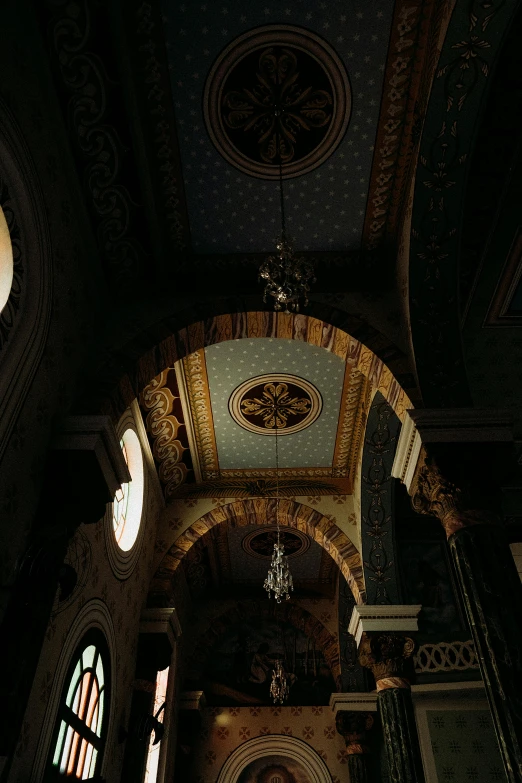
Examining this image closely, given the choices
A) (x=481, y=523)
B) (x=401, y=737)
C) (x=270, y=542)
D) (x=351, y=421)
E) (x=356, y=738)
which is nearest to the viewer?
(x=481, y=523)

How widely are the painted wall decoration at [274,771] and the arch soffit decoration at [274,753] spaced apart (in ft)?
0.26

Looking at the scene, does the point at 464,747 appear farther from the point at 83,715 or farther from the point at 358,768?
the point at 83,715

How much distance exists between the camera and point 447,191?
15.4 ft

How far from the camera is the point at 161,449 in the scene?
7.87 metres

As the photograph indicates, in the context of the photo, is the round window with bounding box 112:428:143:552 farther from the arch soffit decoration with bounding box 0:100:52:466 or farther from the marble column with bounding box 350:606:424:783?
the marble column with bounding box 350:606:424:783

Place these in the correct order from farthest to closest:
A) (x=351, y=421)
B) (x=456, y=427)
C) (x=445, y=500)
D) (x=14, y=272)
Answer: (x=351, y=421) < (x=456, y=427) < (x=445, y=500) < (x=14, y=272)

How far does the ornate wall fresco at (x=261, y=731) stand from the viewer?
1109 cm

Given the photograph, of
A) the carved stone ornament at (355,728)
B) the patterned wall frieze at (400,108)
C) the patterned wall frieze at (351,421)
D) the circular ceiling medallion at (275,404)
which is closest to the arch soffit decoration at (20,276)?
the patterned wall frieze at (400,108)

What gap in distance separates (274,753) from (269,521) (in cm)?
597

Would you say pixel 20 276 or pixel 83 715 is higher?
pixel 20 276

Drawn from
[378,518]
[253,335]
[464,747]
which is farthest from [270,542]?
[253,335]

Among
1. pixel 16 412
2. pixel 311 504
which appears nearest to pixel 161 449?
pixel 311 504

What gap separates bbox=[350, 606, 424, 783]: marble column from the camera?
618 cm

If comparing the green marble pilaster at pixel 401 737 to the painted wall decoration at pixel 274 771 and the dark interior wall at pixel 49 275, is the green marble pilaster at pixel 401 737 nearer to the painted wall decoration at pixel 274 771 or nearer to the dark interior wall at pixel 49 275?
the dark interior wall at pixel 49 275
